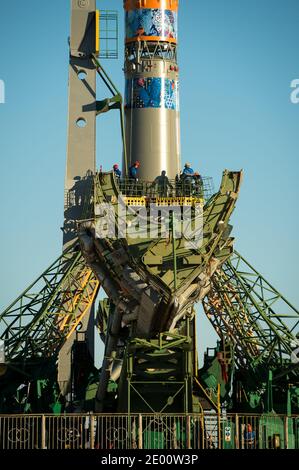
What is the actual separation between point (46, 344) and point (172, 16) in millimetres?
21033

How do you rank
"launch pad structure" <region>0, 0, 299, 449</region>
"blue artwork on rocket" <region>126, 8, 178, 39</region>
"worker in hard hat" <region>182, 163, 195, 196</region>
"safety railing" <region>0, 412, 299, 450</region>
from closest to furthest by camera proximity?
"safety railing" <region>0, 412, 299, 450</region> < "launch pad structure" <region>0, 0, 299, 449</region> < "worker in hard hat" <region>182, 163, 195, 196</region> < "blue artwork on rocket" <region>126, 8, 178, 39</region>

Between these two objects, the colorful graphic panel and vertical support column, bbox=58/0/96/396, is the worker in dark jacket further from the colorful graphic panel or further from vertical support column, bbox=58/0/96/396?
the colorful graphic panel

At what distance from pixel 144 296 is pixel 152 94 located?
18.3 meters

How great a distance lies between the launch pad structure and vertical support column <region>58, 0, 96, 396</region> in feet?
0.26

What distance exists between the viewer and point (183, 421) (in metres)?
52.9

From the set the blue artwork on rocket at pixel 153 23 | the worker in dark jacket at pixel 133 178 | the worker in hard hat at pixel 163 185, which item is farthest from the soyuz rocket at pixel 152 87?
the worker in hard hat at pixel 163 185

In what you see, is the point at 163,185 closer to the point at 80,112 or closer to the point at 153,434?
the point at 80,112

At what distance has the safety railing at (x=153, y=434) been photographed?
48.4 m

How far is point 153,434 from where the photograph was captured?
51.3m

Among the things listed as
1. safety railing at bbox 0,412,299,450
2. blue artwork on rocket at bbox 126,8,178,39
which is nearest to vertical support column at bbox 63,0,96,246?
blue artwork on rocket at bbox 126,8,178,39

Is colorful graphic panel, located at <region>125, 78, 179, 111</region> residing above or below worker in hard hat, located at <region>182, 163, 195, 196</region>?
above

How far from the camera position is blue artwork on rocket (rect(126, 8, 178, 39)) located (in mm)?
76812

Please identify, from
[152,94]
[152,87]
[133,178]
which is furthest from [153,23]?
[133,178]
